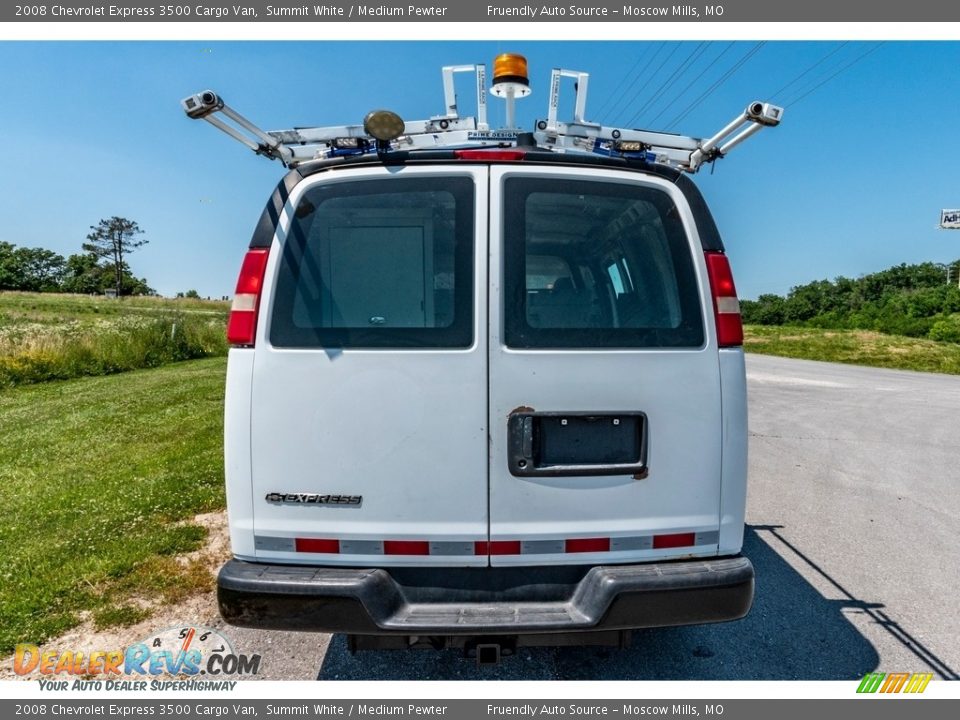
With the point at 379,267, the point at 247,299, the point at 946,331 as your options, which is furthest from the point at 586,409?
the point at 946,331

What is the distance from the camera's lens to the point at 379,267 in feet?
8.41

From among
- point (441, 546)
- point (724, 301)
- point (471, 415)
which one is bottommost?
point (441, 546)

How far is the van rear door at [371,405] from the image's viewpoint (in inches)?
95.4

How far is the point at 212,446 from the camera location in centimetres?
784

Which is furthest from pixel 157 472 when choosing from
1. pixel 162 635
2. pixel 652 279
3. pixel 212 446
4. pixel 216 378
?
pixel 216 378

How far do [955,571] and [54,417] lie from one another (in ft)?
38.9

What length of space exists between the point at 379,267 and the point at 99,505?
449cm

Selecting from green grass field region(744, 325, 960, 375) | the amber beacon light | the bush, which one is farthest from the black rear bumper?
the bush

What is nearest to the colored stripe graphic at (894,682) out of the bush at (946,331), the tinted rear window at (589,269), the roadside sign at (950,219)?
the tinted rear window at (589,269)

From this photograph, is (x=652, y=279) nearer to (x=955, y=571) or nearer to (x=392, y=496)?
(x=392, y=496)

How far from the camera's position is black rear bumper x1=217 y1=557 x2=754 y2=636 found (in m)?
2.36

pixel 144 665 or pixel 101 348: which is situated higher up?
pixel 101 348

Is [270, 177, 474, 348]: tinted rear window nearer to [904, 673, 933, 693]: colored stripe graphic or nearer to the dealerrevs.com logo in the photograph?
the dealerrevs.com logo

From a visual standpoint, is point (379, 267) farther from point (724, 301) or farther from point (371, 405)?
point (724, 301)
